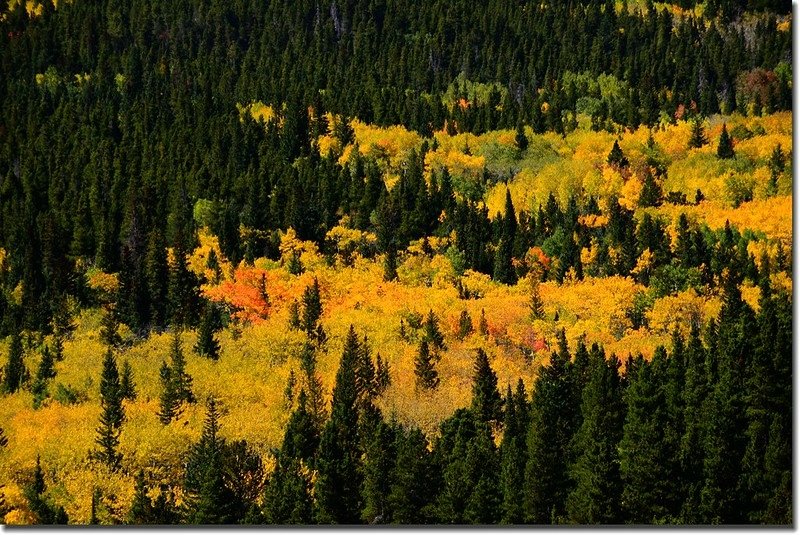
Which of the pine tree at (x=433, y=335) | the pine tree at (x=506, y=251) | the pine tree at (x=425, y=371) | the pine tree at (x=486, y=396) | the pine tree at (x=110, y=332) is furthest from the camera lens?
the pine tree at (x=506, y=251)

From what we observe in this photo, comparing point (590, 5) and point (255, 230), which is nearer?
point (255, 230)

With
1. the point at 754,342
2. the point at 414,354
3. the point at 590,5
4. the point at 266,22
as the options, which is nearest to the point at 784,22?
the point at 754,342

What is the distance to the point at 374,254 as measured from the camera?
64875mm

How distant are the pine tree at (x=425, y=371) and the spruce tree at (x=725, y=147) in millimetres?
31726

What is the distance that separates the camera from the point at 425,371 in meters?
46.8

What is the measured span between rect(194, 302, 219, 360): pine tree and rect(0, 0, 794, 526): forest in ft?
0.61

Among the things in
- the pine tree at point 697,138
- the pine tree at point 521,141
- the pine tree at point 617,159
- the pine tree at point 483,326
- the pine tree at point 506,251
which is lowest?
the pine tree at point 483,326

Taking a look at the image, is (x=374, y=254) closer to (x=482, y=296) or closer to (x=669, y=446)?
(x=482, y=296)

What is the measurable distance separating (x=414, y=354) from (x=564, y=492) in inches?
682

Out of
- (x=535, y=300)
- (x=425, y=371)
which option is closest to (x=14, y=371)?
(x=425, y=371)

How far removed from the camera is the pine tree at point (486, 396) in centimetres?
4353

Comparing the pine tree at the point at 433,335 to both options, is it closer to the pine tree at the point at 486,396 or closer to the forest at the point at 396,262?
the forest at the point at 396,262

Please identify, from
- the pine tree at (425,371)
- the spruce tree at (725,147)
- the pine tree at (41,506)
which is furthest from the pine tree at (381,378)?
the spruce tree at (725,147)

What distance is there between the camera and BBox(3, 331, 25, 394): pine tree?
4016 cm
